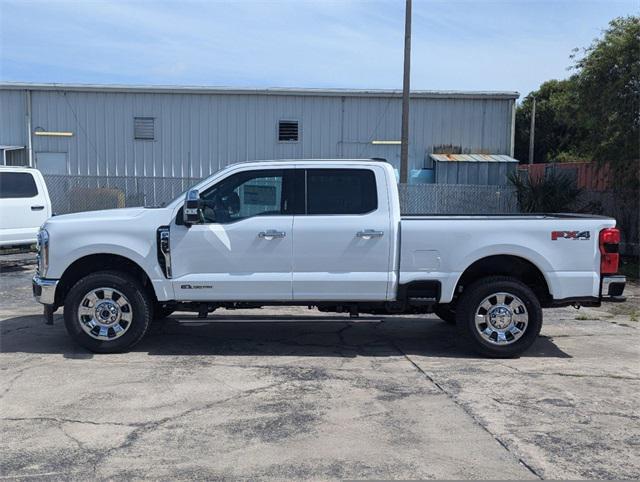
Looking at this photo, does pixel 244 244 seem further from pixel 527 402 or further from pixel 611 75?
pixel 611 75

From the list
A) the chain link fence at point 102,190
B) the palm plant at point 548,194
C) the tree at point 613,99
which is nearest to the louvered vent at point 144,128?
the chain link fence at point 102,190

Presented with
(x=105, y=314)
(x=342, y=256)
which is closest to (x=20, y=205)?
(x=105, y=314)

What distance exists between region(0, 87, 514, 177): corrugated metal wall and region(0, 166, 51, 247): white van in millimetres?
8358

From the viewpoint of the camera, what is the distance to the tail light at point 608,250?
657 centimetres

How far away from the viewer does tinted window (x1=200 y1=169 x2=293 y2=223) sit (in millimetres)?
6668

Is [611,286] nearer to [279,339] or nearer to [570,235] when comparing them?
[570,235]

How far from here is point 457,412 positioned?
16.6ft

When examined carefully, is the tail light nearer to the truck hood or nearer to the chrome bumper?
the truck hood

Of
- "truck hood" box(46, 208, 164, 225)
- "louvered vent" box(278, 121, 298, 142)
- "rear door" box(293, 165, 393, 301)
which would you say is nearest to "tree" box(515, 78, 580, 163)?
"louvered vent" box(278, 121, 298, 142)

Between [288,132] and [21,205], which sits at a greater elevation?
[288,132]

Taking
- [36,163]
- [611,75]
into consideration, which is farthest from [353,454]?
[36,163]

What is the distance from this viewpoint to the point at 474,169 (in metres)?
20.3

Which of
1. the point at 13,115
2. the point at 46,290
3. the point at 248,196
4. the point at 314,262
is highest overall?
the point at 13,115

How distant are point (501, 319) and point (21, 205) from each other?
9968mm
